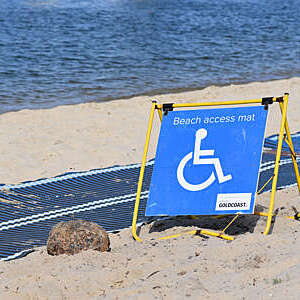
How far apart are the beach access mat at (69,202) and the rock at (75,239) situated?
586mm

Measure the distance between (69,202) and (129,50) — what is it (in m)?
13.1

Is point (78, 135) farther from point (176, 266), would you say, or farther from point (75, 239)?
point (176, 266)

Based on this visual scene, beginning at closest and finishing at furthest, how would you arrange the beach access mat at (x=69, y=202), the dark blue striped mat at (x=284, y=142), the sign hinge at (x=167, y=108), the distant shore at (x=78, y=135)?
the sign hinge at (x=167, y=108) → the beach access mat at (x=69, y=202) → the distant shore at (x=78, y=135) → the dark blue striped mat at (x=284, y=142)

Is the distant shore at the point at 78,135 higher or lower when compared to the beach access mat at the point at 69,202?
higher

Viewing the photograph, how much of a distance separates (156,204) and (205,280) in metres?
1.37

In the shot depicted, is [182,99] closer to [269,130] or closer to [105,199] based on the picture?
[269,130]

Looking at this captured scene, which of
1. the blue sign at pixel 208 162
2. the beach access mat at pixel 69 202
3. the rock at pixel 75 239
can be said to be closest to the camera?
the rock at pixel 75 239

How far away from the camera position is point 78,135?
9.01 metres

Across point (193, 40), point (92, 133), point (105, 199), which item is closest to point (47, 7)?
point (193, 40)

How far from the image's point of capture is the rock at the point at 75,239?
452cm

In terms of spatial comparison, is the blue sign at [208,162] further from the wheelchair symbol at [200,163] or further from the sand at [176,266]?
the sand at [176,266]

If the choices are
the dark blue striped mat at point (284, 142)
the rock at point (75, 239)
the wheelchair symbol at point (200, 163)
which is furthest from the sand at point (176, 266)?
the dark blue striped mat at point (284, 142)

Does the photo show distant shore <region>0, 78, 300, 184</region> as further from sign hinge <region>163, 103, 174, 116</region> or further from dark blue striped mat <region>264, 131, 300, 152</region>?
sign hinge <region>163, 103, 174, 116</region>

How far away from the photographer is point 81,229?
180 inches
